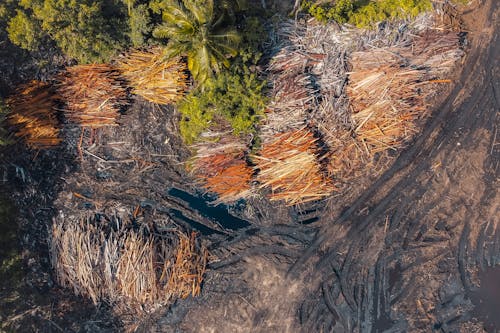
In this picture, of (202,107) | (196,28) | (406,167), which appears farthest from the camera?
(406,167)

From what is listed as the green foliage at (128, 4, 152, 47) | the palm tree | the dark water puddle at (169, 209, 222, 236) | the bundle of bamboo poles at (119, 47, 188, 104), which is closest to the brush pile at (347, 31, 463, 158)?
the palm tree

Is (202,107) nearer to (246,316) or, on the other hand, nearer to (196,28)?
(196,28)

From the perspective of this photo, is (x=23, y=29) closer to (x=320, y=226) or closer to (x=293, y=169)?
(x=293, y=169)

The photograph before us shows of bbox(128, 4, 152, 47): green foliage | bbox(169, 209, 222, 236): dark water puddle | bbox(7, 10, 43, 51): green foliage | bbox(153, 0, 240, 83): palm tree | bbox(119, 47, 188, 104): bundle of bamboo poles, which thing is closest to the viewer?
bbox(153, 0, 240, 83): palm tree

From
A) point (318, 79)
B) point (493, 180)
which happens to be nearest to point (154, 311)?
point (318, 79)

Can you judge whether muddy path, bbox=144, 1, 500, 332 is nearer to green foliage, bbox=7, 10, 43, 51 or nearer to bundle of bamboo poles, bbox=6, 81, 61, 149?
bundle of bamboo poles, bbox=6, 81, 61, 149

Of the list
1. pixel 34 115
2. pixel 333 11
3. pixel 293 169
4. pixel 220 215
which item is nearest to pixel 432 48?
pixel 333 11
